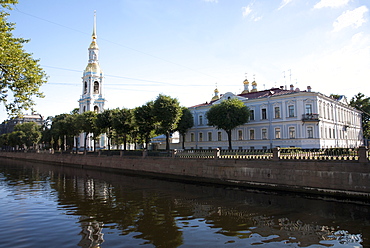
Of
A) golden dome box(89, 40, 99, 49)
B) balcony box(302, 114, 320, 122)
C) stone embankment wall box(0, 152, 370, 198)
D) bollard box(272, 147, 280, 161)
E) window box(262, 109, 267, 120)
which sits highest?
golden dome box(89, 40, 99, 49)

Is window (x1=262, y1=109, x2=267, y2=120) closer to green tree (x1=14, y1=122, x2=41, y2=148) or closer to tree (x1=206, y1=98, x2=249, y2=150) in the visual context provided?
tree (x1=206, y1=98, x2=249, y2=150)

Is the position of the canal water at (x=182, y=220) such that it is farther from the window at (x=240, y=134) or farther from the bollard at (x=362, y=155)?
the window at (x=240, y=134)

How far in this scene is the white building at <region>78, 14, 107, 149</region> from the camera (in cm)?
7946

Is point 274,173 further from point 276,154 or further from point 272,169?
point 276,154

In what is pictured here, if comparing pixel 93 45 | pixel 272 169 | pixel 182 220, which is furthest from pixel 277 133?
pixel 93 45

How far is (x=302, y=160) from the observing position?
18.8 meters

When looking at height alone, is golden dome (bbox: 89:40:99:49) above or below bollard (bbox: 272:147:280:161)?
above

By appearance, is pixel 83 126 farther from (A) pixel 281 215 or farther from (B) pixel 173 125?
(A) pixel 281 215

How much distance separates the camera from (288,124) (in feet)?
135

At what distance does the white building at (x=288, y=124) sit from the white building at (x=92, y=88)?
38.2 metres

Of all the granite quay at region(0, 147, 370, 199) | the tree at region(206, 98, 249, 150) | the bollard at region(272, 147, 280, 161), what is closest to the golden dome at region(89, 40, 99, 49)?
the tree at region(206, 98, 249, 150)

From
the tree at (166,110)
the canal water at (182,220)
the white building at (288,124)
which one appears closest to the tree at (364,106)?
the white building at (288,124)

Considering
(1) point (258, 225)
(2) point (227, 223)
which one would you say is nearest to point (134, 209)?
A: (2) point (227, 223)

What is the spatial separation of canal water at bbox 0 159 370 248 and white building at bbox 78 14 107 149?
61864 millimetres
